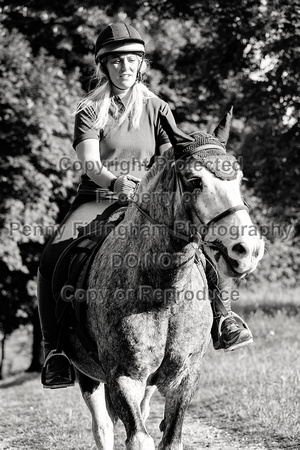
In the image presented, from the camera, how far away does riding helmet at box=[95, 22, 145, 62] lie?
4406mm

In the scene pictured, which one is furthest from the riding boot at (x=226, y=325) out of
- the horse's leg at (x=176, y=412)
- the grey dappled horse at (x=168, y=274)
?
the horse's leg at (x=176, y=412)

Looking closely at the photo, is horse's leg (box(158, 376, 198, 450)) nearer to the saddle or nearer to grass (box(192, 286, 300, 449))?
the saddle

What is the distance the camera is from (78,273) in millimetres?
4289

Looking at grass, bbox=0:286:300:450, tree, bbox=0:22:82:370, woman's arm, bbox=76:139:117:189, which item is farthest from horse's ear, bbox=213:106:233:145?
tree, bbox=0:22:82:370

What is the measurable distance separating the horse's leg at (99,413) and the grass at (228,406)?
5.95 feet

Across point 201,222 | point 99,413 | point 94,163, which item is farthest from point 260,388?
point 201,222

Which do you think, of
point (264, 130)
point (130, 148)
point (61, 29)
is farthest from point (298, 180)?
point (130, 148)

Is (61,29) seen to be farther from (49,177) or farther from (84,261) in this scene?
(84,261)

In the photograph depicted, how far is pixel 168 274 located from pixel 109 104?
1.48 m

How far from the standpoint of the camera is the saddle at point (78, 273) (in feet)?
13.7

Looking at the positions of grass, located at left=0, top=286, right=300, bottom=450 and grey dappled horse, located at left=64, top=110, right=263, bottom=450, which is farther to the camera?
grass, located at left=0, top=286, right=300, bottom=450

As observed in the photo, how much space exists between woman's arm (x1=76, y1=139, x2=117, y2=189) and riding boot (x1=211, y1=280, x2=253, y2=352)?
1.02 m

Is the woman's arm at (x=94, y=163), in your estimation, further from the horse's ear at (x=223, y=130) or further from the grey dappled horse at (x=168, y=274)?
the horse's ear at (x=223, y=130)

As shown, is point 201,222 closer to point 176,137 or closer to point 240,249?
point 240,249
